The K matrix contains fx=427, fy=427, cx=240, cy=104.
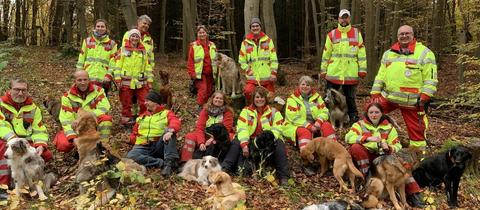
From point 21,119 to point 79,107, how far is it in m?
0.86

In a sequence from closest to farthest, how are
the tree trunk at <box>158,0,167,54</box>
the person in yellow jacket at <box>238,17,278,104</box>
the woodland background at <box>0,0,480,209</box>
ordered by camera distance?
the woodland background at <box>0,0,480,209</box>, the person in yellow jacket at <box>238,17,278,104</box>, the tree trunk at <box>158,0,167,54</box>

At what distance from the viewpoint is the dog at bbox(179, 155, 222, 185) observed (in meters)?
6.13

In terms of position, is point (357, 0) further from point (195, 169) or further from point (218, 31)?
point (195, 169)

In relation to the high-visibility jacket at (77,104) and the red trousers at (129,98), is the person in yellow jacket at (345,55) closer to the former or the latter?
the red trousers at (129,98)

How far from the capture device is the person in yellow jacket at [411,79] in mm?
6699

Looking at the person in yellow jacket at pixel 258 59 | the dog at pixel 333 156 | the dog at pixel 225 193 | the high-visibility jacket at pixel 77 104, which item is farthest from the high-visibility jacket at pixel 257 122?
the high-visibility jacket at pixel 77 104

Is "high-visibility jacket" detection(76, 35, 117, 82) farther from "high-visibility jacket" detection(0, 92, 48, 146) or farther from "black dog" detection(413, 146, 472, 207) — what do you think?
"black dog" detection(413, 146, 472, 207)

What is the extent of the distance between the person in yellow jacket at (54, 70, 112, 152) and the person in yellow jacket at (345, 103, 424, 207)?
151 inches

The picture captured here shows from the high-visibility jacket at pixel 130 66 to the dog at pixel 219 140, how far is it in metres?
2.02

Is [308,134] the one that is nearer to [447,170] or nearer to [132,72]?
[447,170]

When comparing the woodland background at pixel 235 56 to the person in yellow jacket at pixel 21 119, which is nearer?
the woodland background at pixel 235 56

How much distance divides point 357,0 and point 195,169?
42.5 ft

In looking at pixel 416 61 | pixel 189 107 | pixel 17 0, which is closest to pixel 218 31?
pixel 17 0

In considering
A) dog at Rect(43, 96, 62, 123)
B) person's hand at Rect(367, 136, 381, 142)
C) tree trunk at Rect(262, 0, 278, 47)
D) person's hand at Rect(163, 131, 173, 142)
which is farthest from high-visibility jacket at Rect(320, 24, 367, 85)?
dog at Rect(43, 96, 62, 123)
